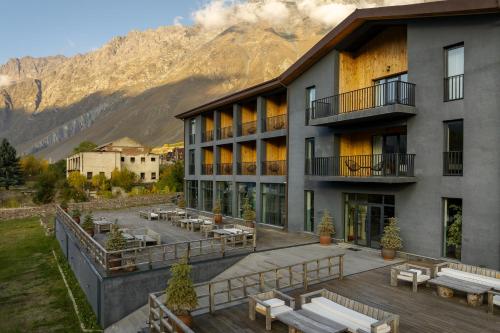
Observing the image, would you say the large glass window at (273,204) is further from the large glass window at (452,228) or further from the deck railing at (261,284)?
the large glass window at (452,228)

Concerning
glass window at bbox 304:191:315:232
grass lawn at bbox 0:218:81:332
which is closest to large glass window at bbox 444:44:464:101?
glass window at bbox 304:191:315:232

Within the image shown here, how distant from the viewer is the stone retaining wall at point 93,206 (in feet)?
129

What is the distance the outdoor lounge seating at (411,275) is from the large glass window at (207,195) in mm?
21878

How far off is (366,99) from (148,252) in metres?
12.9

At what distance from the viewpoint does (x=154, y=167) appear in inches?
3366

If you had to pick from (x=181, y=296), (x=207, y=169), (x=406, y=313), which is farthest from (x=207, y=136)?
(x=406, y=313)

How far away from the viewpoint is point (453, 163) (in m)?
15.1

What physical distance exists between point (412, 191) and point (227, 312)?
33.5 feet

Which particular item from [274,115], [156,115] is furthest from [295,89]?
[156,115]

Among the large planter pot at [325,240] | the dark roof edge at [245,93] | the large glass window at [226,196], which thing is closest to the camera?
the large planter pot at [325,240]

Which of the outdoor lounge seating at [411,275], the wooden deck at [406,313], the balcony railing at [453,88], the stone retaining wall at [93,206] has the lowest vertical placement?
the stone retaining wall at [93,206]

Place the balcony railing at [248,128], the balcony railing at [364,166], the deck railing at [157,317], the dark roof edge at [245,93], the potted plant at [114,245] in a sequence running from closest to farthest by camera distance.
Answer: the deck railing at [157,317]
the potted plant at [114,245]
the balcony railing at [364,166]
the dark roof edge at [245,93]
the balcony railing at [248,128]

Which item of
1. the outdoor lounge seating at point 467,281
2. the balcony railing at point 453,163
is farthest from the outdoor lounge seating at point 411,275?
the balcony railing at point 453,163

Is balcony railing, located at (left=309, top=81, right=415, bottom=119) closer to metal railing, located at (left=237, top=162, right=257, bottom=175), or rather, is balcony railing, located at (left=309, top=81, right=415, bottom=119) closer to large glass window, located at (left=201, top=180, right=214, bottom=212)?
metal railing, located at (left=237, top=162, right=257, bottom=175)
